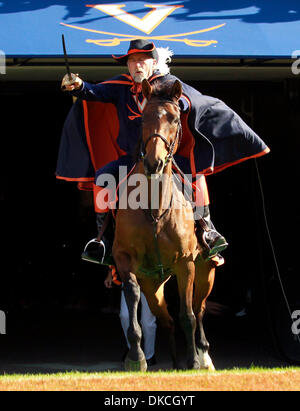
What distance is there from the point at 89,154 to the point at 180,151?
2.61 feet

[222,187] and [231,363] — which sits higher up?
[222,187]

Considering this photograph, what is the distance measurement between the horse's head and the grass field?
4.74 ft

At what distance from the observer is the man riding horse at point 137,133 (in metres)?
7.98

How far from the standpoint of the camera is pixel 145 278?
8117 millimetres

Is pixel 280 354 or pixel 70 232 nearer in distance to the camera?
pixel 280 354

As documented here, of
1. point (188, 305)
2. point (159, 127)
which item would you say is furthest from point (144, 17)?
point (188, 305)

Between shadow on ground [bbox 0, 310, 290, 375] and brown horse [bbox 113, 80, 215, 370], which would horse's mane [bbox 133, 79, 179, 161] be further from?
shadow on ground [bbox 0, 310, 290, 375]

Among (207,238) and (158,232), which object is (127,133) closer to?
(158,232)

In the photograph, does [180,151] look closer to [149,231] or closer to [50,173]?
[149,231]

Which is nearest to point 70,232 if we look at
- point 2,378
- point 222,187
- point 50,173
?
point 50,173

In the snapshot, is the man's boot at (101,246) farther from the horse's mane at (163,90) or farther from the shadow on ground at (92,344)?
the shadow on ground at (92,344)

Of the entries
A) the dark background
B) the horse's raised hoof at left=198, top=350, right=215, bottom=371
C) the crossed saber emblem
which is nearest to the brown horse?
the horse's raised hoof at left=198, top=350, right=215, bottom=371

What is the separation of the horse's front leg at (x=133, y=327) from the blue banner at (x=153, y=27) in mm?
2200

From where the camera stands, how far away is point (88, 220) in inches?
481
